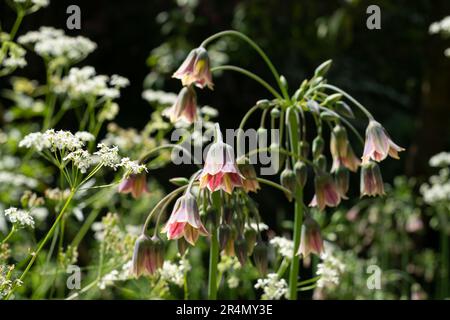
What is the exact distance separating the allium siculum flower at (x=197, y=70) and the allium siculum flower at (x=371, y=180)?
1.86 feet

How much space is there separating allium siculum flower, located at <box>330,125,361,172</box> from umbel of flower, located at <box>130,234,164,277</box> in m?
0.66

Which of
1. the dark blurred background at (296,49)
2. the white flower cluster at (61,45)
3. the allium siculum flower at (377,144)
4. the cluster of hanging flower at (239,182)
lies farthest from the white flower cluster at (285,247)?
the dark blurred background at (296,49)

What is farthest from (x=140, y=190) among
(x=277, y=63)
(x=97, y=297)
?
(x=277, y=63)

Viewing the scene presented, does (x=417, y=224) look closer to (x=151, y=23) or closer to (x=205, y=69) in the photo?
(x=205, y=69)

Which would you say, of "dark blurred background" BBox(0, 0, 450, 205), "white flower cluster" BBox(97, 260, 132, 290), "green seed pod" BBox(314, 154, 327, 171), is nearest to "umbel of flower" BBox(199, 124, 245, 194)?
"green seed pod" BBox(314, 154, 327, 171)

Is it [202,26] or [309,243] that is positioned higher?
[202,26]

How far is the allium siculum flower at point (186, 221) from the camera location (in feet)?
5.85

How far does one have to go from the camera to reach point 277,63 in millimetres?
5527

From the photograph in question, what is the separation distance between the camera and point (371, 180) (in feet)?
6.66

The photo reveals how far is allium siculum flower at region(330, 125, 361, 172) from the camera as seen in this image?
2.08 metres

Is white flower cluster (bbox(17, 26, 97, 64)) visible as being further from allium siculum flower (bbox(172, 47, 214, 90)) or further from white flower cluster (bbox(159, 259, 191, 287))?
white flower cluster (bbox(159, 259, 191, 287))

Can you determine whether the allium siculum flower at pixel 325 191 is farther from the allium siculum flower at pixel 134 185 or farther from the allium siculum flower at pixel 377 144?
the allium siculum flower at pixel 134 185

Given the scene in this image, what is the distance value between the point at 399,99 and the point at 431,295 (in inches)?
83.3
